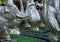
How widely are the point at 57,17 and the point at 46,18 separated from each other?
1.24 feet

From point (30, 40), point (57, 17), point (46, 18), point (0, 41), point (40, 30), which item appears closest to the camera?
point (0, 41)

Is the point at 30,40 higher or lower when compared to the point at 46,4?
lower

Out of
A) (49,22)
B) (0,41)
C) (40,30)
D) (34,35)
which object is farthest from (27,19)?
(0,41)

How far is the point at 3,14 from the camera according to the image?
3.96m

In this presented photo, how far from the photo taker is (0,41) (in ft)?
11.8

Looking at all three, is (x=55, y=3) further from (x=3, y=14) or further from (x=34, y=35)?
(x=3, y=14)

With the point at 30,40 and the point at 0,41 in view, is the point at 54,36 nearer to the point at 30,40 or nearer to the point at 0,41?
the point at 30,40

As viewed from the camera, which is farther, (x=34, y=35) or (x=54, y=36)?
(x=34, y=35)

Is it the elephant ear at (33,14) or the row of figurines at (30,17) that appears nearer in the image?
the row of figurines at (30,17)

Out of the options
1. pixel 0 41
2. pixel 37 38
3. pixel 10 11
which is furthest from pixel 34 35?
pixel 0 41

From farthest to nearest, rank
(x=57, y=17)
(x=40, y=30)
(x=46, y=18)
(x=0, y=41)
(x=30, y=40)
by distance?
(x=40, y=30) < (x=57, y=17) < (x=46, y=18) < (x=30, y=40) < (x=0, y=41)

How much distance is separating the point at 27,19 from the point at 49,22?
102 centimetres

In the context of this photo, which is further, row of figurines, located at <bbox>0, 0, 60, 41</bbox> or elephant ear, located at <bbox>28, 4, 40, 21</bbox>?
elephant ear, located at <bbox>28, 4, 40, 21</bbox>

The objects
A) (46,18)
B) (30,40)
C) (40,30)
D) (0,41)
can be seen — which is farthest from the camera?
(40,30)
